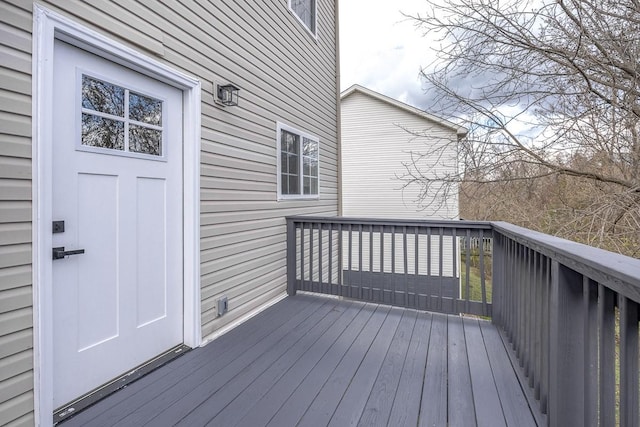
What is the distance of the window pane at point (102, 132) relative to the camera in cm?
188

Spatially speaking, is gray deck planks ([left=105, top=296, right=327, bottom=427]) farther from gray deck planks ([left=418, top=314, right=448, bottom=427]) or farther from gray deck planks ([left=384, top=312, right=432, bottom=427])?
gray deck planks ([left=418, top=314, right=448, bottom=427])

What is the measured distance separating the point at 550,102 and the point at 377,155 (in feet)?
22.8

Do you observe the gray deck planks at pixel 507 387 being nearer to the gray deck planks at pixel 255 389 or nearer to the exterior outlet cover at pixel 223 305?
the gray deck planks at pixel 255 389

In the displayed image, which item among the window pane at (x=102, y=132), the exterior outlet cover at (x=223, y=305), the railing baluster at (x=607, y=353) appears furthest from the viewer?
the exterior outlet cover at (x=223, y=305)

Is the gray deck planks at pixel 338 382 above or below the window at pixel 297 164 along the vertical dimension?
below

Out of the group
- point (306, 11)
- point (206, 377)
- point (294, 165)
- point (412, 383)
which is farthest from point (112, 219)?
point (306, 11)

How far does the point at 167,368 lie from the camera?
2.23m

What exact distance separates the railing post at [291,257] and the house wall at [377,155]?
7.00 metres

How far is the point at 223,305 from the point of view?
284 cm

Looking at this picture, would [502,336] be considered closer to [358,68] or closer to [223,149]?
[223,149]

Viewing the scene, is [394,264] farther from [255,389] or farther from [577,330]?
[577,330]

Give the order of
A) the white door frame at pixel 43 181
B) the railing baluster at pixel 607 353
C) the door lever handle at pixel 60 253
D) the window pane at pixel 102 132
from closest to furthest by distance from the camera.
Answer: the railing baluster at pixel 607 353 → the white door frame at pixel 43 181 → the door lever handle at pixel 60 253 → the window pane at pixel 102 132

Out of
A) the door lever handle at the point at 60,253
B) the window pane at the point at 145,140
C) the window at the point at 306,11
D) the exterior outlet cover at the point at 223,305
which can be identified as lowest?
the exterior outlet cover at the point at 223,305

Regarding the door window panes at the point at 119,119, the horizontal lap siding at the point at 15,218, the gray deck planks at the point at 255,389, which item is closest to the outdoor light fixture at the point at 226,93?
the door window panes at the point at 119,119
